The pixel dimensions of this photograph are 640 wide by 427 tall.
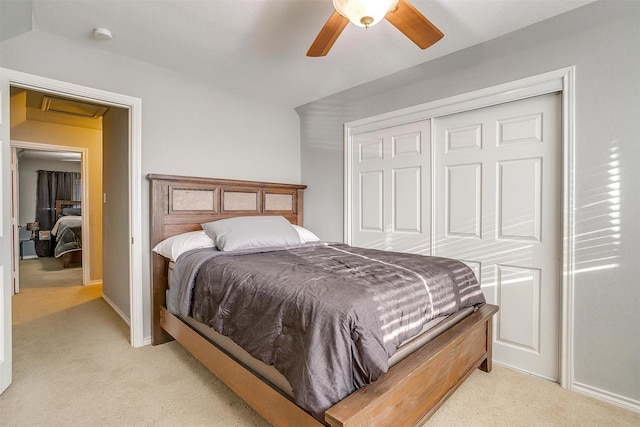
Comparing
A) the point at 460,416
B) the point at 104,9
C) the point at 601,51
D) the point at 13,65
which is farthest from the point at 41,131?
the point at 601,51

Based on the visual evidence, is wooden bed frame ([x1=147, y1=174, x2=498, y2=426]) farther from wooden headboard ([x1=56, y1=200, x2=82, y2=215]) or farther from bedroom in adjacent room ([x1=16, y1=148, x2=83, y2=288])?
wooden headboard ([x1=56, y1=200, x2=82, y2=215])

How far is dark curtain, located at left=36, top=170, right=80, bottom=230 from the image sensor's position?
7238 millimetres

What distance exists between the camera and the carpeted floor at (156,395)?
5.40 feet

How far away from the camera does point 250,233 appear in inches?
97.1

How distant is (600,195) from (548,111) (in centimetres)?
65

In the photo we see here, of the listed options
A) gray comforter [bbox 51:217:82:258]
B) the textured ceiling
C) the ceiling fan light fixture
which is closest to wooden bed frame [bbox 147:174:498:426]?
the textured ceiling

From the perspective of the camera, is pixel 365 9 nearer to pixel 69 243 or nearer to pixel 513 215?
pixel 513 215

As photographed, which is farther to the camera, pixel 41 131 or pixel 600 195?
pixel 41 131

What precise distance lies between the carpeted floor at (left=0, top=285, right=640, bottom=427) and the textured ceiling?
7.45 feet

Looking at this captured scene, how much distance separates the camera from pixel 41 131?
4086 millimetres

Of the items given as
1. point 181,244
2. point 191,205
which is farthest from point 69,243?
point 181,244

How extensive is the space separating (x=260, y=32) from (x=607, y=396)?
10.7ft

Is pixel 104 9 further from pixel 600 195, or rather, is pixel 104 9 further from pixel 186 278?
pixel 600 195

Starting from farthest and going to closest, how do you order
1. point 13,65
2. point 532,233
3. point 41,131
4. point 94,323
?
point 41,131 < point 94,323 < point 532,233 < point 13,65
